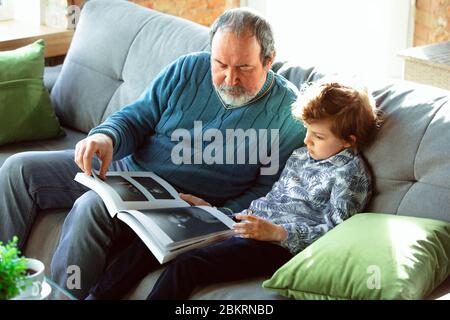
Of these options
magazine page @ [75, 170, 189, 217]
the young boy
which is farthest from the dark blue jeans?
magazine page @ [75, 170, 189, 217]

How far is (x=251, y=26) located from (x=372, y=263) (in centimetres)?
85

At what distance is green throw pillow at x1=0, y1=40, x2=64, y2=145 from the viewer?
3010mm

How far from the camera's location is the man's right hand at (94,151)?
2.37m

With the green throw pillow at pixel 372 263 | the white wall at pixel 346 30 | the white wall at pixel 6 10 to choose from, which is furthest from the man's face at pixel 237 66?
the white wall at pixel 346 30

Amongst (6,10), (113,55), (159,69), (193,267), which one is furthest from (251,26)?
(6,10)

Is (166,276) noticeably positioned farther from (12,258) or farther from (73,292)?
(12,258)

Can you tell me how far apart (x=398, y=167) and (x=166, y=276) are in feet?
2.13

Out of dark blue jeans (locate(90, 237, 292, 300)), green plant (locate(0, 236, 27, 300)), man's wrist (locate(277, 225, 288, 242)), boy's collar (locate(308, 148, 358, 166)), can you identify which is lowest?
dark blue jeans (locate(90, 237, 292, 300))

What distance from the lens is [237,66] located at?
2410 millimetres

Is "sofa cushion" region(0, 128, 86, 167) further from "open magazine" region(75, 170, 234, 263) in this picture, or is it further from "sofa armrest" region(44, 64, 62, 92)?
"open magazine" region(75, 170, 234, 263)

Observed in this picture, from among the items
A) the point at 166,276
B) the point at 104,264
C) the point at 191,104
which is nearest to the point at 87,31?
the point at 191,104

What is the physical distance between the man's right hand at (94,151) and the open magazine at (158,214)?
0.10 ft

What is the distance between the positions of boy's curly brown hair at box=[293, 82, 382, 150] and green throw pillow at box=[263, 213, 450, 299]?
0.27 m

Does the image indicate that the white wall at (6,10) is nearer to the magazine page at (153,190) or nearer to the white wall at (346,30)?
the white wall at (346,30)
